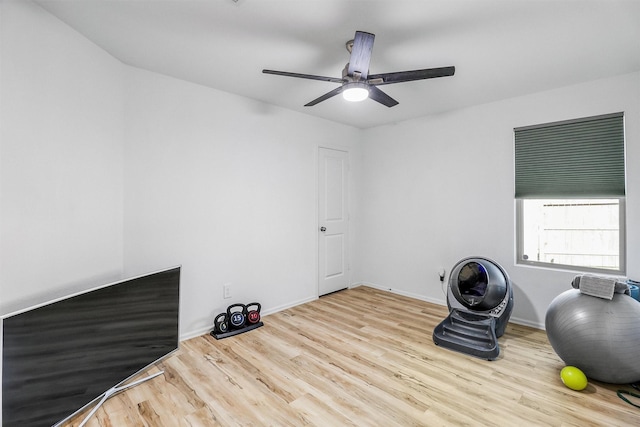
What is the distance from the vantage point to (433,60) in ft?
7.80

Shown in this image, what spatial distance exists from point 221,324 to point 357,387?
59.3 inches

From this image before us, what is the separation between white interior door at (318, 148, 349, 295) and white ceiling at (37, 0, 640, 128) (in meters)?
1.46

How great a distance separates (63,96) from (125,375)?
1.90 meters

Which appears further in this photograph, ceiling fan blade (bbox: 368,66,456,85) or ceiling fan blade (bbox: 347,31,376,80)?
ceiling fan blade (bbox: 368,66,456,85)

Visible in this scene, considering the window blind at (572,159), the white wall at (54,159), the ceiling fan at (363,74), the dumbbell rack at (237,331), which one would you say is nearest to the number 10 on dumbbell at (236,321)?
the dumbbell rack at (237,331)

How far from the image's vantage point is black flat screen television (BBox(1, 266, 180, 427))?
137 cm

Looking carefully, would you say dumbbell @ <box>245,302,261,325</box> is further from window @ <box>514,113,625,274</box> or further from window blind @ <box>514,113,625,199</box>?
window blind @ <box>514,113,625,199</box>

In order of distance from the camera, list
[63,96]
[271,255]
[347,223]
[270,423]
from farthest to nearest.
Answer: [347,223], [271,255], [63,96], [270,423]

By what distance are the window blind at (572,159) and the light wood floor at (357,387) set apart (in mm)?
1530

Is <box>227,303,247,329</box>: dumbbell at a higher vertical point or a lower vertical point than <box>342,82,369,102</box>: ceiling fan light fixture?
lower

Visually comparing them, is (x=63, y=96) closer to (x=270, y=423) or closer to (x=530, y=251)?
(x=270, y=423)

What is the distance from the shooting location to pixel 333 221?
14.2ft

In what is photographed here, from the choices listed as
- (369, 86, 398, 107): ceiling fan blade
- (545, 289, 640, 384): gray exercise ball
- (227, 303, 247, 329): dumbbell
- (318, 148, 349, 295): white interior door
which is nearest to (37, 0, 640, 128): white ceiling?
(369, 86, 398, 107): ceiling fan blade

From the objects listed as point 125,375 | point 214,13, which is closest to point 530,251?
point 214,13
